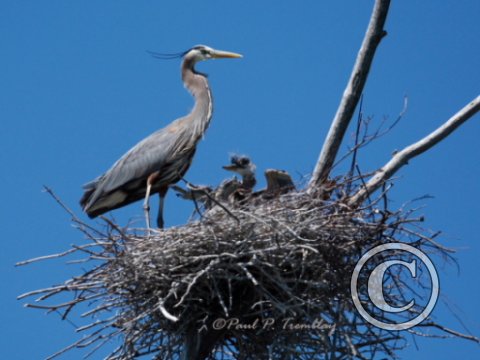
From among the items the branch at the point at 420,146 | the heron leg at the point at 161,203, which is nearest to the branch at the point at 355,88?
the branch at the point at 420,146

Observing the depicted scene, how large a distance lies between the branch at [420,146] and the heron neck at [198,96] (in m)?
2.46

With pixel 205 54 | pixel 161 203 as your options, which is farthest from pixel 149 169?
pixel 205 54

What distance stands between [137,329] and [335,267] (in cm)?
→ 133

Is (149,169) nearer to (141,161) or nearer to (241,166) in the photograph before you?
(141,161)

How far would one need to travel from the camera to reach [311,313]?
647cm

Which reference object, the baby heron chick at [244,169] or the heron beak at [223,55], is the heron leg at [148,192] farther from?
the heron beak at [223,55]

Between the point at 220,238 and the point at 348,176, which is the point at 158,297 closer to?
the point at 220,238

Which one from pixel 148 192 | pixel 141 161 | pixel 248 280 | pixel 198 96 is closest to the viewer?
pixel 248 280

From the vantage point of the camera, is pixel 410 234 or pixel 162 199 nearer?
pixel 410 234

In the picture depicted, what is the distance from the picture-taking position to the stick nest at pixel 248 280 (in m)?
6.37

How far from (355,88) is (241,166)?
1310 millimetres

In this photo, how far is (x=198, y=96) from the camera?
9500 millimetres

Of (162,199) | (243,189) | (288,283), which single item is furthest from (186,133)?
(288,283)

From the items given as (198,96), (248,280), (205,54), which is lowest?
(248,280)
